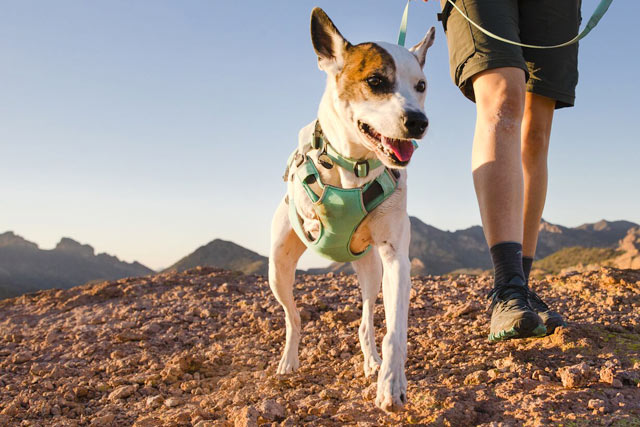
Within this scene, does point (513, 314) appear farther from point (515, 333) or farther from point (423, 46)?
point (423, 46)

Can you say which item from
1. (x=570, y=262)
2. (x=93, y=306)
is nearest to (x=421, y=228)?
(x=570, y=262)

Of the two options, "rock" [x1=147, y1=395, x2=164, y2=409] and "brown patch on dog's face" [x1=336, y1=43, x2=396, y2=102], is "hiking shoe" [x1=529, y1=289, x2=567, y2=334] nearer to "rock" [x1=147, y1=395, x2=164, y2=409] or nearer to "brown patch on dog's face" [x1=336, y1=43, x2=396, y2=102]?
"brown patch on dog's face" [x1=336, y1=43, x2=396, y2=102]

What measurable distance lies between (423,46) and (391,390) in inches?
74.0

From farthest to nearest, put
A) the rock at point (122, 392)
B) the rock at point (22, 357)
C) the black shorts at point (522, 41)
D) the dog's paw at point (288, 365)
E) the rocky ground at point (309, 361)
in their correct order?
the rock at point (22, 357) → the rock at point (122, 392) → the dog's paw at point (288, 365) → the black shorts at point (522, 41) → the rocky ground at point (309, 361)

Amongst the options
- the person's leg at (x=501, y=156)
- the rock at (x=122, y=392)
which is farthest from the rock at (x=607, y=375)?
the rock at (x=122, y=392)

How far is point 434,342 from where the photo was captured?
354 centimetres

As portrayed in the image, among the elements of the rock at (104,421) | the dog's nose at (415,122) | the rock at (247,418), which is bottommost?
the rock at (104,421)

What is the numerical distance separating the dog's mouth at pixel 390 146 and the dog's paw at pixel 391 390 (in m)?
1.01

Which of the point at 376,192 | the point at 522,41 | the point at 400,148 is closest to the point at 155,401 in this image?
the point at 376,192

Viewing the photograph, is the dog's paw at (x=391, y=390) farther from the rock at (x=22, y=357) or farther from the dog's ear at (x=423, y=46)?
the rock at (x=22, y=357)

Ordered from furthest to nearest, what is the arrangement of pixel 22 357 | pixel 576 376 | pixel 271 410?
pixel 22 357 → pixel 271 410 → pixel 576 376

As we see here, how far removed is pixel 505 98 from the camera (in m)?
3.16

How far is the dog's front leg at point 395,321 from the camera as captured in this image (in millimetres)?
2354

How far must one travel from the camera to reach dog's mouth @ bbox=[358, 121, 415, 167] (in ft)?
8.68
